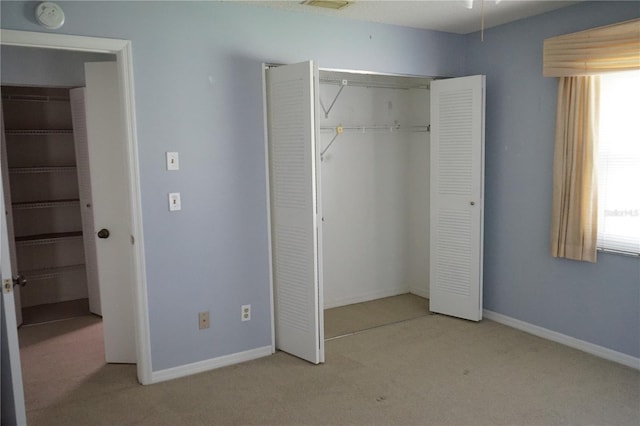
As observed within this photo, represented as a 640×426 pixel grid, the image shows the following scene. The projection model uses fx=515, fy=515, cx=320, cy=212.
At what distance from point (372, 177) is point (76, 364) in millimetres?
2903

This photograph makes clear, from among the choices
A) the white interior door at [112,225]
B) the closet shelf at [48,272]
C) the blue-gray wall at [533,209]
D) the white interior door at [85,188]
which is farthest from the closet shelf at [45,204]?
the blue-gray wall at [533,209]

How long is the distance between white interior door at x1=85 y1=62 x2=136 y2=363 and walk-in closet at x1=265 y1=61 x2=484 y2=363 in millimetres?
1020

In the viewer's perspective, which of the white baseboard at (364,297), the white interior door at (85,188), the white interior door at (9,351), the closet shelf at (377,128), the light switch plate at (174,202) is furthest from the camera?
the white baseboard at (364,297)

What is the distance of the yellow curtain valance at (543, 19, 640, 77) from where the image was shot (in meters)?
3.11

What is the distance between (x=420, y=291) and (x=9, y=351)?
3.75 meters

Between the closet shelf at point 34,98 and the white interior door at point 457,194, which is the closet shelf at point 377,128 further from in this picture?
the closet shelf at point 34,98

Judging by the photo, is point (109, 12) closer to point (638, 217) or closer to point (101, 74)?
point (101, 74)

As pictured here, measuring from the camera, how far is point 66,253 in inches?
206

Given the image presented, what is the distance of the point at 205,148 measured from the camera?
10.9ft

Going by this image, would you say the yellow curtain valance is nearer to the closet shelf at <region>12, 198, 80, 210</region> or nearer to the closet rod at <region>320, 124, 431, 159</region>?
the closet rod at <region>320, 124, 431, 159</region>

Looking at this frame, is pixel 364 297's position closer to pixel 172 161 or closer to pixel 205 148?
pixel 205 148

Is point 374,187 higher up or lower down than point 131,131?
lower down

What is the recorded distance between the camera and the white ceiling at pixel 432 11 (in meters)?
3.38

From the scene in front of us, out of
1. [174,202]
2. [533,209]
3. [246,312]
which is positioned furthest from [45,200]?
[533,209]
